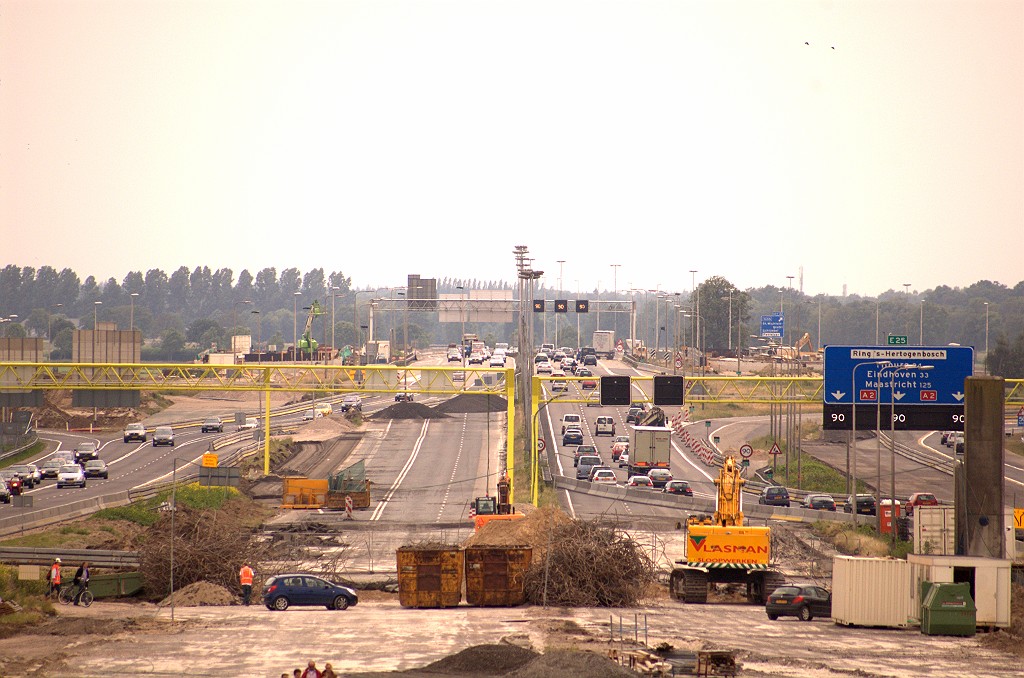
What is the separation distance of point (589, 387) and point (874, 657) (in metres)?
99.8

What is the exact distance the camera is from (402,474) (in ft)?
251

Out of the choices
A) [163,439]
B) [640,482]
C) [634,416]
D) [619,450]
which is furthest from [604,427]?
[163,439]

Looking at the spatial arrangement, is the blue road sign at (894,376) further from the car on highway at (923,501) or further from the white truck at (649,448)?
the white truck at (649,448)

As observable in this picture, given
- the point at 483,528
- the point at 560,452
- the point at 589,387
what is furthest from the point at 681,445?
the point at 483,528

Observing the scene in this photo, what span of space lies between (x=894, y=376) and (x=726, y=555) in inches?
569

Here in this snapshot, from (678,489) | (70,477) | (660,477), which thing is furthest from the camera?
(660,477)

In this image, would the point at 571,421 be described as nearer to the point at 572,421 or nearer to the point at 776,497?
the point at 572,421

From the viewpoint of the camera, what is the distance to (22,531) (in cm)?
4669

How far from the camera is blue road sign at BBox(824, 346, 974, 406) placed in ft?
146

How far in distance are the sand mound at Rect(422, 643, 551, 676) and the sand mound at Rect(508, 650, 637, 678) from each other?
912mm

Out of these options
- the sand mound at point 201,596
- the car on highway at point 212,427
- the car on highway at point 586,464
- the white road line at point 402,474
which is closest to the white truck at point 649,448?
the car on highway at point 586,464

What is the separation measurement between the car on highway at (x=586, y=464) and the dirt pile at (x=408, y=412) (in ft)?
134

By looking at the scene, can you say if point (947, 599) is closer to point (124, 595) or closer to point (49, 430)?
point (124, 595)

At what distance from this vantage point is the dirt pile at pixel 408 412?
4439 inches
